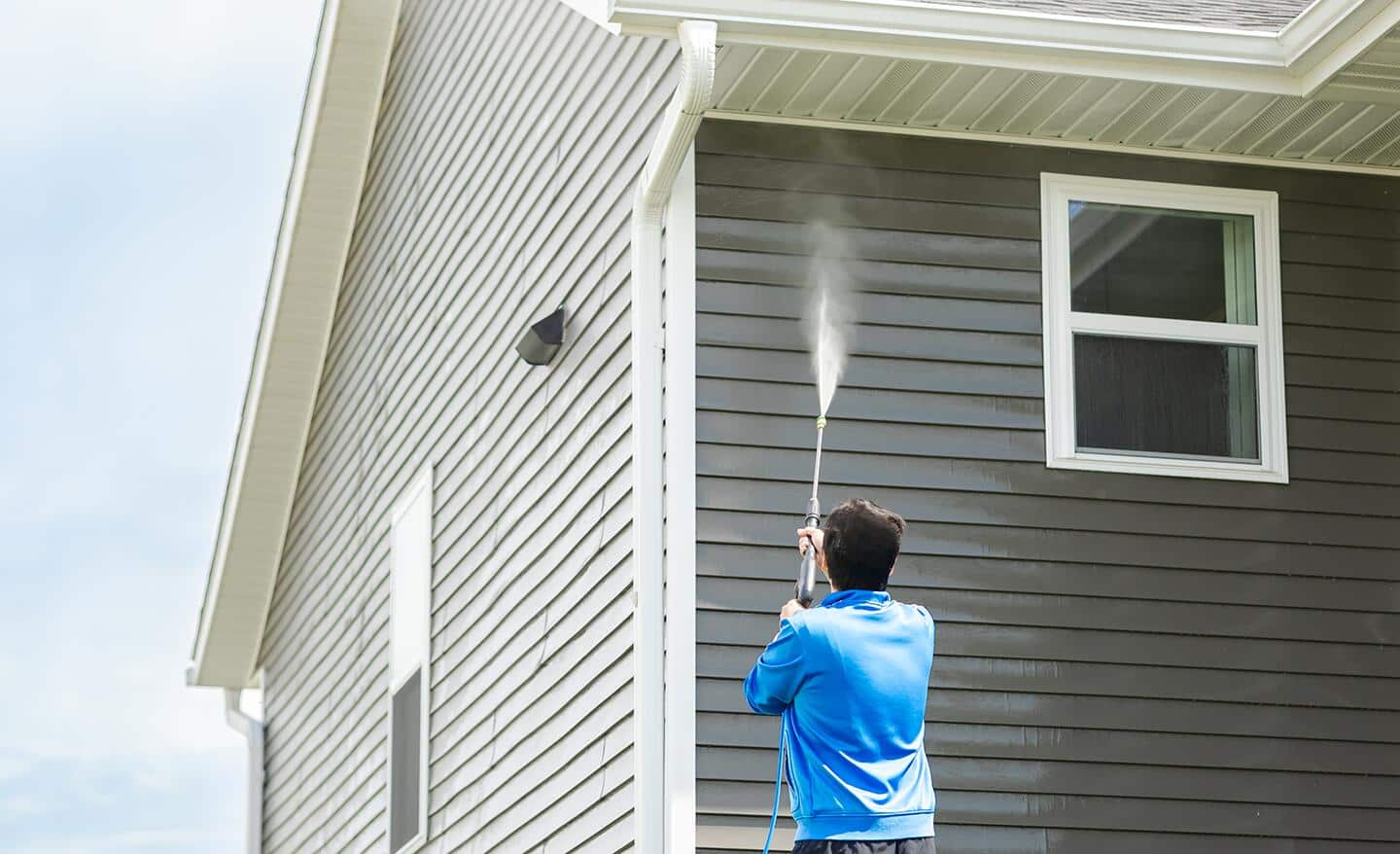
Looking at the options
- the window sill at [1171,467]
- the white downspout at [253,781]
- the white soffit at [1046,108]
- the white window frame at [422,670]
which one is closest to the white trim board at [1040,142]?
the white soffit at [1046,108]

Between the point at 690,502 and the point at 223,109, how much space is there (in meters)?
36.1

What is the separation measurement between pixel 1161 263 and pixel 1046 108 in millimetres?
831

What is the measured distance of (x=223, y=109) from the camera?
4169 cm

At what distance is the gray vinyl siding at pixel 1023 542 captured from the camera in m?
7.57

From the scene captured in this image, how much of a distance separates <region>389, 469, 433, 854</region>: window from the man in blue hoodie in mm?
5352

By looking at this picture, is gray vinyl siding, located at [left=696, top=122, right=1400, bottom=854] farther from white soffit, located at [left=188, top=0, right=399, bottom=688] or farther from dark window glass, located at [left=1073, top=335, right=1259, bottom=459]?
white soffit, located at [left=188, top=0, right=399, bottom=688]

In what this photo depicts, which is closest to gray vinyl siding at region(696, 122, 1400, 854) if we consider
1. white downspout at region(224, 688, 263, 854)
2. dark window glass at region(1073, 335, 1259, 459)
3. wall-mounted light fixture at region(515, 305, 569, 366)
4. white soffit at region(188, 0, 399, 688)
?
dark window glass at region(1073, 335, 1259, 459)

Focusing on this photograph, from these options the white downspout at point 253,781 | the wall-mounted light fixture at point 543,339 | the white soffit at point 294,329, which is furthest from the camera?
the white downspout at point 253,781

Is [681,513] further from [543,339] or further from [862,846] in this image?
[862,846]

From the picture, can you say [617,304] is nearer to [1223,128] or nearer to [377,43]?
[1223,128]

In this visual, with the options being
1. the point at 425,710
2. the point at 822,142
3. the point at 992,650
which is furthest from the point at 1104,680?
the point at 425,710

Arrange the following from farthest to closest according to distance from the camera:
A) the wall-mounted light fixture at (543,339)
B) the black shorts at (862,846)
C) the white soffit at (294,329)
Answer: the white soffit at (294,329) → the wall-mounted light fixture at (543,339) → the black shorts at (862,846)

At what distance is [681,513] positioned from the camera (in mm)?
7480

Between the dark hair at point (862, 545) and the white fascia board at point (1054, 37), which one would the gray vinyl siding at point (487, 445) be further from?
the dark hair at point (862, 545)
